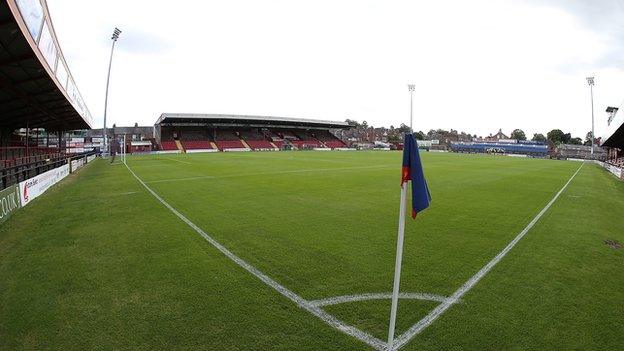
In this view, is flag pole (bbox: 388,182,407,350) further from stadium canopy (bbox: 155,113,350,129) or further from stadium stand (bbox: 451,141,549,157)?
stadium stand (bbox: 451,141,549,157)

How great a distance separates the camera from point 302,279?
19.8ft

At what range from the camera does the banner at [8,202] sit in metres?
10.2

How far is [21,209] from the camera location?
40.2 feet

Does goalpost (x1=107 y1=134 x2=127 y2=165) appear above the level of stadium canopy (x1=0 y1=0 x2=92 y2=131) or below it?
below

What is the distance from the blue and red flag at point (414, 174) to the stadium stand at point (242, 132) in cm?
7121

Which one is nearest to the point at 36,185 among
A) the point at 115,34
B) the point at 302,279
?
the point at 302,279

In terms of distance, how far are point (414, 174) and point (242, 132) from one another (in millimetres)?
85023

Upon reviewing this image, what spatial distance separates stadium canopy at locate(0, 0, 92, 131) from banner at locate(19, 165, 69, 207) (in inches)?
166

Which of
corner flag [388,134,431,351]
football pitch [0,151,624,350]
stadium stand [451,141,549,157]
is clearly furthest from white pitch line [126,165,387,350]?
stadium stand [451,141,549,157]

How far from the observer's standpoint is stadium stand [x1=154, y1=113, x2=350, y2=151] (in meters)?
74.9

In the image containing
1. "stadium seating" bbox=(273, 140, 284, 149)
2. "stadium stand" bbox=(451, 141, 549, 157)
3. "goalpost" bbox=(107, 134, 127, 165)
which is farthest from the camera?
"stadium stand" bbox=(451, 141, 549, 157)

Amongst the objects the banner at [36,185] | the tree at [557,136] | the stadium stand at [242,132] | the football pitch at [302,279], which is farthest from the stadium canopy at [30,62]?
the tree at [557,136]

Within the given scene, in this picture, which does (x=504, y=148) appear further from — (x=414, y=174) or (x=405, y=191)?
(x=405, y=191)

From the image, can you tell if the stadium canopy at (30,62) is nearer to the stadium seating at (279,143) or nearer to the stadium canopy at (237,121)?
the stadium canopy at (237,121)
